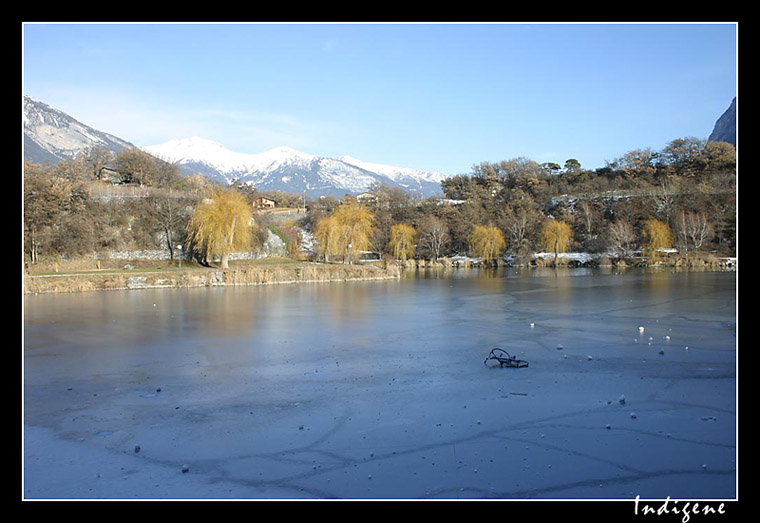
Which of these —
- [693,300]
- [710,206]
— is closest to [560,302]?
[693,300]

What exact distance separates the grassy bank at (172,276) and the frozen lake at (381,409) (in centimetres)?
1066

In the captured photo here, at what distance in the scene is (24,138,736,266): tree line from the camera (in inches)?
1204

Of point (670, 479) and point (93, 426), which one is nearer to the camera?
point (670, 479)

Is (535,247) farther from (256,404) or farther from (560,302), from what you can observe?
(256,404)

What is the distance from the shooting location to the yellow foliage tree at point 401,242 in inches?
1811

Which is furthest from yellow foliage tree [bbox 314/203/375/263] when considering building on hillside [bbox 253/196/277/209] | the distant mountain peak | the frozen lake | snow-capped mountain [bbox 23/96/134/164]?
snow-capped mountain [bbox 23/96/134/164]

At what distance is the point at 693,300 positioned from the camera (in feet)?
56.6

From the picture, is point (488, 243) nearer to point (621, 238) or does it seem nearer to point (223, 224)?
point (621, 238)

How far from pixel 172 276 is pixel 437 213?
36.3m

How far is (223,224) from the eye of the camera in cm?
2916

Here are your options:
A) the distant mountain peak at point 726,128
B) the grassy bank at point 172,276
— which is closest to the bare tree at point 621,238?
the grassy bank at point 172,276

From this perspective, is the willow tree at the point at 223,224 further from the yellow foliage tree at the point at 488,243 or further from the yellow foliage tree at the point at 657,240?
the yellow foliage tree at the point at 657,240
